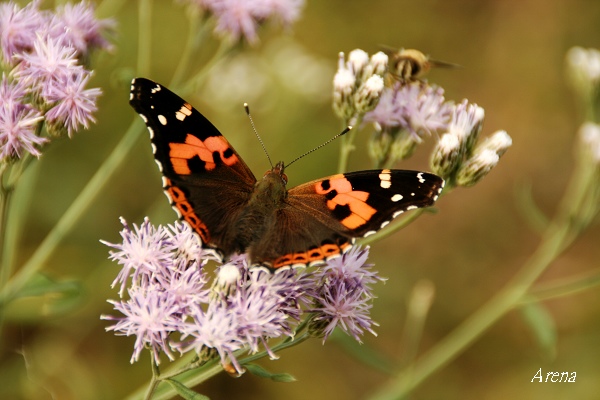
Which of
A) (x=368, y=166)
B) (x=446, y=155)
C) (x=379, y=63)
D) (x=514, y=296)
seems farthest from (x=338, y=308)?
(x=368, y=166)

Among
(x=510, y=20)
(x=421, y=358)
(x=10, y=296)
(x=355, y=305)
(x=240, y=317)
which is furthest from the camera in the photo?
(x=510, y=20)

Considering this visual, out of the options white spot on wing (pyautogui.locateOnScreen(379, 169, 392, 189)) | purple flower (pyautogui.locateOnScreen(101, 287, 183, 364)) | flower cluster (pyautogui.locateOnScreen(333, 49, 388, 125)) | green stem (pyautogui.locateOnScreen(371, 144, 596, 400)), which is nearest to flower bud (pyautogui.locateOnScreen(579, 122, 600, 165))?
green stem (pyautogui.locateOnScreen(371, 144, 596, 400))

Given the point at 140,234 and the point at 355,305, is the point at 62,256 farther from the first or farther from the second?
the point at 355,305

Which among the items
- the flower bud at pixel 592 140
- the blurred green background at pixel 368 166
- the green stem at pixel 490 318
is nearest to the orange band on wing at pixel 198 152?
the blurred green background at pixel 368 166

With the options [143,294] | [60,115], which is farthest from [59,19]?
[143,294]

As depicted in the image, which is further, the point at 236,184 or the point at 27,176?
the point at 27,176

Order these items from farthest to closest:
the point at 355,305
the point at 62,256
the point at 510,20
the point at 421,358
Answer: the point at 510,20 < the point at 421,358 < the point at 62,256 < the point at 355,305

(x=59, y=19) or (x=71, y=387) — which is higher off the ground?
(x=59, y=19)
